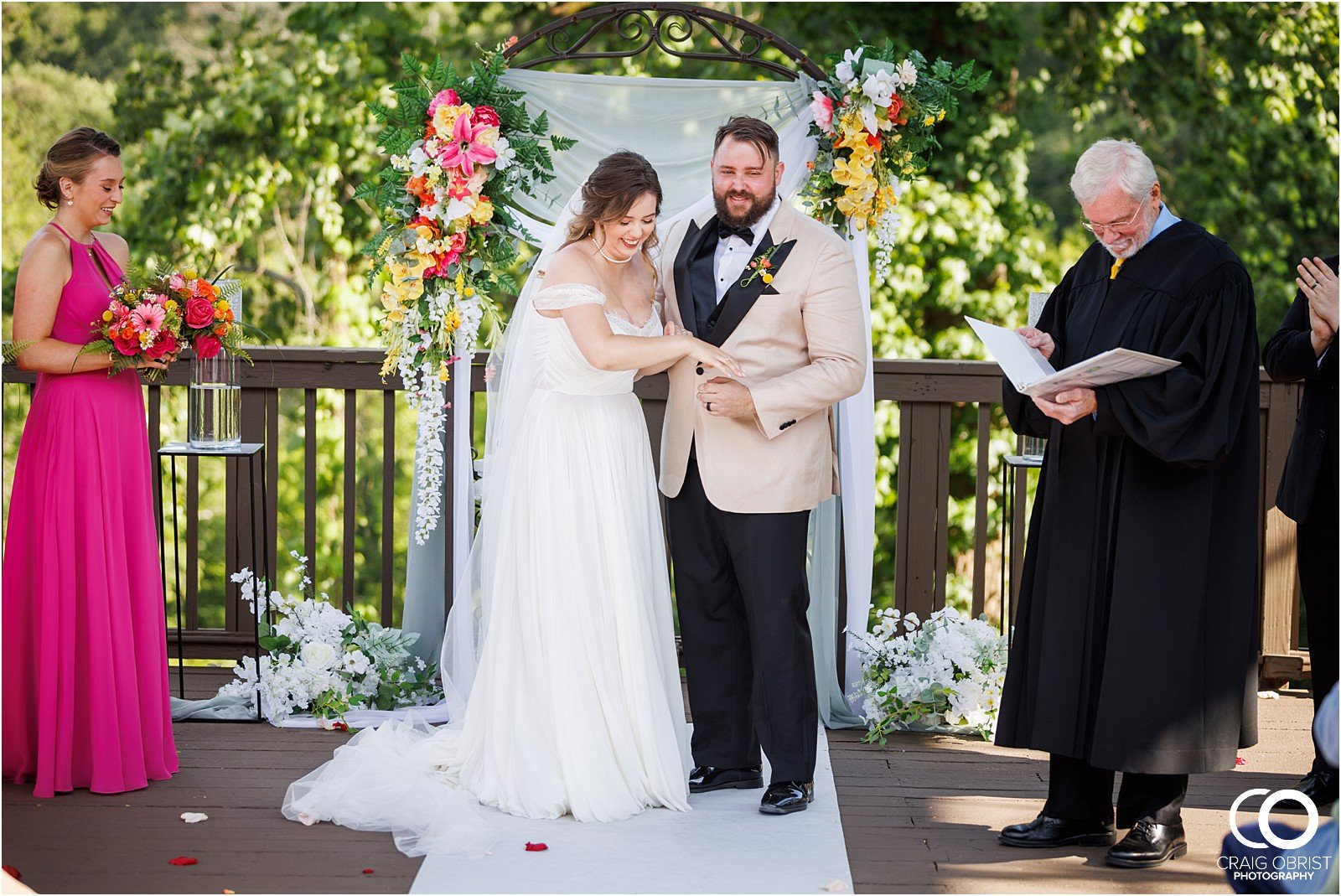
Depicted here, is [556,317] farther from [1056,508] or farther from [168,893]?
[168,893]

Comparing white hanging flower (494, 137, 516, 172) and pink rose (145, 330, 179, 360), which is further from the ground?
white hanging flower (494, 137, 516, 172)

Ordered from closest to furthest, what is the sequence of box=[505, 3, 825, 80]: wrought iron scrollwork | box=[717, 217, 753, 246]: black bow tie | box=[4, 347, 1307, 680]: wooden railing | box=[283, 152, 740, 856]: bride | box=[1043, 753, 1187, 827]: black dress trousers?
box=[1043, 753, 1187, 827]: black dress trousers
box=[283, 152, 740, 856]: bride
box=[717, 217, 753, 246]: black bow tie
box=[505, 3, 825, 80]: wrought iron scrollwork
box=[4, 347, 1307, 680]: wooden railing

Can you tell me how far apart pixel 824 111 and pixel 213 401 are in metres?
2.10

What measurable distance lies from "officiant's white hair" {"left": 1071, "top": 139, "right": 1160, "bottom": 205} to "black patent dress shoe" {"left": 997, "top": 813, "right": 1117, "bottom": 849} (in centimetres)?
151

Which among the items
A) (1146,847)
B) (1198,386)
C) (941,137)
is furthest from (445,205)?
(941,137)

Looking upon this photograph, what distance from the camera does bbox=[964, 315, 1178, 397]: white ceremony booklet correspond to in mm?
2975

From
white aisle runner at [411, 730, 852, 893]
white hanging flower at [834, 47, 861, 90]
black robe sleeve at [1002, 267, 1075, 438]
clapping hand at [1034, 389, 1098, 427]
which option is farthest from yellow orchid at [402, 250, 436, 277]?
clapping hand at [1034, 389, 1098, 427]

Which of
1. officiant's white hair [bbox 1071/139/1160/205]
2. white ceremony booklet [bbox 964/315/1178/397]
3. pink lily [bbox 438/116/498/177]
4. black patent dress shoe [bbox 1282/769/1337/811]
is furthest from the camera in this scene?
pink lily [bbox 438/116/498/177]

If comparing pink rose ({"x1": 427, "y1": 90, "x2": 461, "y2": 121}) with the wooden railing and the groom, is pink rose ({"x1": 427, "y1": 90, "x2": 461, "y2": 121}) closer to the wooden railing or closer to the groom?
the groom

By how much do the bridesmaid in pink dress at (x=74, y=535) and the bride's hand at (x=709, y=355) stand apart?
4.76ft

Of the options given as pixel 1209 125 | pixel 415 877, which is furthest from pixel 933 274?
pixel 415 877

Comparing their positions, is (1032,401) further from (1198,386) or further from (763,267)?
(763,267)

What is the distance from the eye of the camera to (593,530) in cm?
353

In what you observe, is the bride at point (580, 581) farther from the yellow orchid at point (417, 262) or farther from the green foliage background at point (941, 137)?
the green foliage background at point (941, 137)
